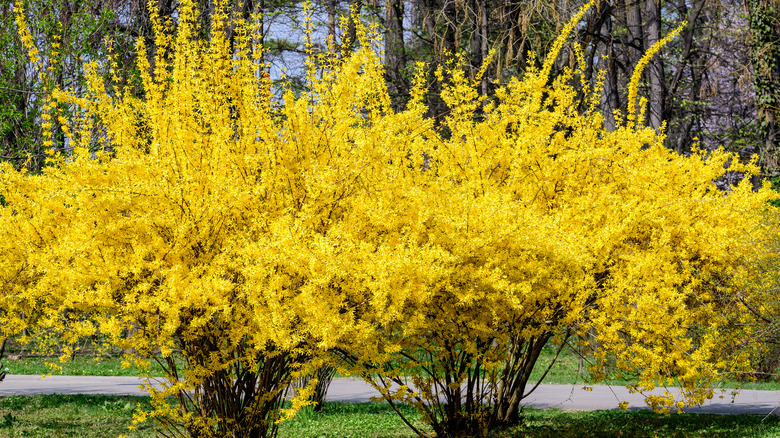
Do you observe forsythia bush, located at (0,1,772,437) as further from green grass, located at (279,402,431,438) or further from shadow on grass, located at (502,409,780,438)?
green grass, located at (279,402,431,438)

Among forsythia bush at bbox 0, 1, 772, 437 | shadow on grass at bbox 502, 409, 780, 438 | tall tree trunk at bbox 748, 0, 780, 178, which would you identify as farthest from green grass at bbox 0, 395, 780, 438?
tall tree trunk at bbox 748, 0, 780, 178

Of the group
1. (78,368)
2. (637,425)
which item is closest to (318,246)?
(637,425)

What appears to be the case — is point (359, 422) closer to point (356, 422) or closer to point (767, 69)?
point (356, 422)

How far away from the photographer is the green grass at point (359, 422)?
7.36m

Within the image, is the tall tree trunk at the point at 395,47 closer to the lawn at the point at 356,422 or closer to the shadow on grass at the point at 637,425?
the lawn at the point at 356,422

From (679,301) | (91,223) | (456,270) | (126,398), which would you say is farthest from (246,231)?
(126,398)

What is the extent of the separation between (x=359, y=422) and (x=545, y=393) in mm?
3889

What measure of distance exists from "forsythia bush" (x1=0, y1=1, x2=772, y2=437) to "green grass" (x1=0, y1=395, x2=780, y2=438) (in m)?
1.22

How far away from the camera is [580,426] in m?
7.77

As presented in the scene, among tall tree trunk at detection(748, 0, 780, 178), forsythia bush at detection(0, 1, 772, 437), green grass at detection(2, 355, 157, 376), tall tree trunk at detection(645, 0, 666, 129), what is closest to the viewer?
forsythia bush at detection(0, 1, 772, 437)

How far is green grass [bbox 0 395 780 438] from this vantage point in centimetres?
736

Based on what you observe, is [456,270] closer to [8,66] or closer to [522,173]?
[522,173]

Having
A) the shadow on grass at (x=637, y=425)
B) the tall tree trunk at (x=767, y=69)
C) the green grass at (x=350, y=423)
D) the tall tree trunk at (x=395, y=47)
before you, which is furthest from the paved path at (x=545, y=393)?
the tall tree trunk at (x=395, y=47)

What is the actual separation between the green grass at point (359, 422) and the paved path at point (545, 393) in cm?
41
